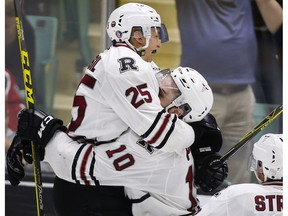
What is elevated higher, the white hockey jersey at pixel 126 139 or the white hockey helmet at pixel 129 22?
the white hockey helmet at pixel 129 22

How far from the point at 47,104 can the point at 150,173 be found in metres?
1.48

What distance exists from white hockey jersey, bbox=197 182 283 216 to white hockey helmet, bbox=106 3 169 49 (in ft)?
2.11

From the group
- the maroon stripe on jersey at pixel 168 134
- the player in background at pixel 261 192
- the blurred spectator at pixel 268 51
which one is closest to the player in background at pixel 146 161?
the maroon stripe on jersey at pixel 168 134

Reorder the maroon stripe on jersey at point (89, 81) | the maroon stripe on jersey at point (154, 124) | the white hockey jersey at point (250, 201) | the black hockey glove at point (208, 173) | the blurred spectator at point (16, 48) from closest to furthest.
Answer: the white hockey jersey at point (250, 201)
the maroon stripe on jersey at point (154, 124)
the maroon stripe on jersey at point (89, 81)
the black hockey glove at point (208, 173)
the blurred spectator at point (16, 48)

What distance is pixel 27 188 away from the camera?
4590mm

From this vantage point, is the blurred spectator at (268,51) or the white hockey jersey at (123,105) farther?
the blurred spectator at (268,51)

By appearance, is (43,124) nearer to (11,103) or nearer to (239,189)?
(239,189)

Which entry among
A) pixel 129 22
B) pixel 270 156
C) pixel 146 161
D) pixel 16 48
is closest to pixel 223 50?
Answer: pixel 16 48

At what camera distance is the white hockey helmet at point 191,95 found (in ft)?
10.7

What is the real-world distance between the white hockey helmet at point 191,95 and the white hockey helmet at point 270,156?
276 mm

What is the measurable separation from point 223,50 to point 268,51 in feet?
0.75

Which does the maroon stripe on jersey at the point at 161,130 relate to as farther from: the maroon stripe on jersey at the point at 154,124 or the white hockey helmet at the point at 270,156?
the white hockey helmet at the point at 270,156

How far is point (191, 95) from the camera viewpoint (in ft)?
10.7

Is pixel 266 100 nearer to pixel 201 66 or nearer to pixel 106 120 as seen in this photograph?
pixel 201 66
